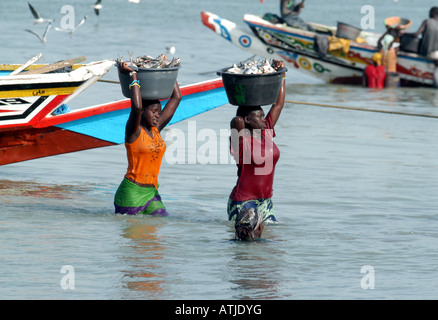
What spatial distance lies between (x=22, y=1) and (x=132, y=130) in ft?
132

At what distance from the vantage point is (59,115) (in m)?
10.0

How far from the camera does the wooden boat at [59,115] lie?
31.5ft

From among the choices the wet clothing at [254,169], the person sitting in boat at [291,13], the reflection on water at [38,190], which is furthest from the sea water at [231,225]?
the person sitting in boat at [291,13]

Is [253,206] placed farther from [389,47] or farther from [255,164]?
[389,47]

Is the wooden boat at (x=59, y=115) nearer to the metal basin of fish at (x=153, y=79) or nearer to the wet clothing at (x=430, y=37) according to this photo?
the metal basin of fish at (x=153, y=79)

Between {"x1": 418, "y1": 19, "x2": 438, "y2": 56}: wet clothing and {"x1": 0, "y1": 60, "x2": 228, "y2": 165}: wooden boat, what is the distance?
1029cm

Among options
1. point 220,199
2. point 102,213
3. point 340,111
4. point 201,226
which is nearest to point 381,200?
point 220,199

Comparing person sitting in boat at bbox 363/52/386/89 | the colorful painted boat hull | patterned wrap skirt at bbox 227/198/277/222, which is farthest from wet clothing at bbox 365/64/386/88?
patterned wrap skirt at bbox 227/198/277/222

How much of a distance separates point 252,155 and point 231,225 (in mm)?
1297

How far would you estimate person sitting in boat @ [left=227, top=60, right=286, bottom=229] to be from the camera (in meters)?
7.25

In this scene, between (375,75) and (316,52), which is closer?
(375,75)

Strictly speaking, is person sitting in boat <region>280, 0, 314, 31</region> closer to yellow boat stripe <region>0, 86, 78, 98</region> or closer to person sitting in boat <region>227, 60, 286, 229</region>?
yellow boat stripe <region>0, 86, 78, 98</region>

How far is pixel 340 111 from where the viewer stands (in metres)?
17.0

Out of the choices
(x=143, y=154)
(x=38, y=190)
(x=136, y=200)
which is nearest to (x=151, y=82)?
(x=143, y=154)
